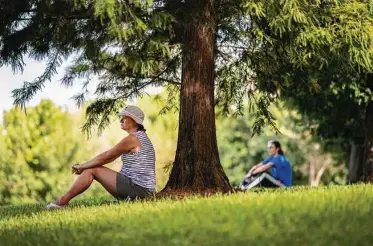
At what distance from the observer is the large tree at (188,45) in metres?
12.4

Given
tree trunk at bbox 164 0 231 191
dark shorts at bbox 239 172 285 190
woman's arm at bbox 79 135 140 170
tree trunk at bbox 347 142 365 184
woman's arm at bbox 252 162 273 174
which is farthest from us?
tree trunk at bbox 347 142 365 184

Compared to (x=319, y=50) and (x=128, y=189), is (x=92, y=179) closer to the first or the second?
(x=128, y=189)

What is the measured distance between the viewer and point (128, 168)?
40.4 feet

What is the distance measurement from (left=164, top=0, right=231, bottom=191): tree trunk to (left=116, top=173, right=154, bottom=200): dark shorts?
1304 mm

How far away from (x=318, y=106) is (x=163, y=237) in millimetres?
15252

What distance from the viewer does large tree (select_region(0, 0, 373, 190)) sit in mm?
12367

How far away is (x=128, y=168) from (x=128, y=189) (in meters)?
0.30

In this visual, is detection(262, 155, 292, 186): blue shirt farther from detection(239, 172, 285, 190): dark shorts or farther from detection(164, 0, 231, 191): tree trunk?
detection(164, 0, 231, 191): tree trunk

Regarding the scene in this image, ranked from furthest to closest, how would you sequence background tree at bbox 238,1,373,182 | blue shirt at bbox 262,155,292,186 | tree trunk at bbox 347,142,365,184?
1. tree trunk at bbox 347,142,365,184
2. blue shirt at bbox 262,155,292,186
3. background tree at bbox 238,1,373,182

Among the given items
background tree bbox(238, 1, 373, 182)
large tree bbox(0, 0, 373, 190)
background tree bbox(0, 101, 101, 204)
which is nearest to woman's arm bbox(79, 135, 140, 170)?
large tree bbox(0, 0, 373, 190)

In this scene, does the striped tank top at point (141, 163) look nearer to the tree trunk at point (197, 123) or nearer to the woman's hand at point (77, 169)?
the woman's hand at point (77, 169)

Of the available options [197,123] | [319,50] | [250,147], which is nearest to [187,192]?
[197,123]

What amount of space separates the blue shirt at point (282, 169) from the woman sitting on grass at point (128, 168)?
874 centimetres

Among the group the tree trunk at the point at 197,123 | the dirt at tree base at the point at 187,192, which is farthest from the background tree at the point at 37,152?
the dirt at tree base at the point at 187,192
